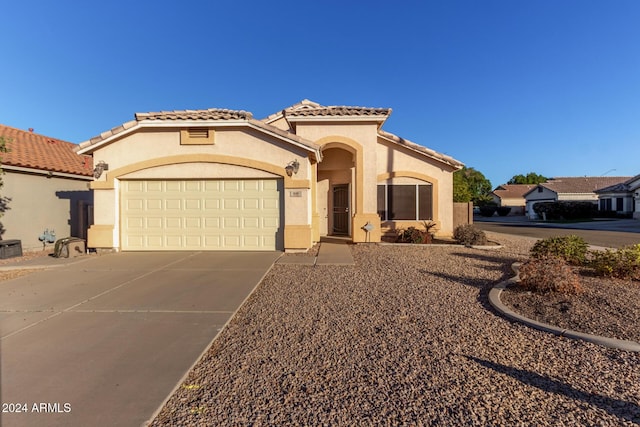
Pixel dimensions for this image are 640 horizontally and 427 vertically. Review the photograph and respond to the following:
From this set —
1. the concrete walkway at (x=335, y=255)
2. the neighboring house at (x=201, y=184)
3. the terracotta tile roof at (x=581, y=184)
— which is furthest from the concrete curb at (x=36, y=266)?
the terracotta tile roof at (x=581, y=184)

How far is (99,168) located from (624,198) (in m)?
48.4

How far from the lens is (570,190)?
44.3m

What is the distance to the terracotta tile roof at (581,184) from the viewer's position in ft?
146

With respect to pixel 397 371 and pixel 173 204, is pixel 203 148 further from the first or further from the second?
pixel 397 371

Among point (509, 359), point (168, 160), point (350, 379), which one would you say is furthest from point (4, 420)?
point (168, 160)

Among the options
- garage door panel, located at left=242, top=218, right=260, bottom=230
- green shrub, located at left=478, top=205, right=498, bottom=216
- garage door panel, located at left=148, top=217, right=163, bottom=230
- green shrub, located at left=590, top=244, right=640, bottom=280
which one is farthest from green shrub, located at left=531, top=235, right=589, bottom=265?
green shrub, located at left=478, top=205, right=498, bottom=216

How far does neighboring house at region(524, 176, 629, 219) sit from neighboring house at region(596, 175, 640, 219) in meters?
4.30

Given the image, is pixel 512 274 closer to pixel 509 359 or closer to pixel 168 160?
pixel 509 359

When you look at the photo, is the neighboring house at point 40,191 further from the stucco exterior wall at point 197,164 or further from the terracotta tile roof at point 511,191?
the terracotta tile roof at point 511,191

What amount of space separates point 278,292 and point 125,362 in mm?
2910

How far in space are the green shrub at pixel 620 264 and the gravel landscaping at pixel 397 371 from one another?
3009 mm

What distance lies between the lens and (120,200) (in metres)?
10.8

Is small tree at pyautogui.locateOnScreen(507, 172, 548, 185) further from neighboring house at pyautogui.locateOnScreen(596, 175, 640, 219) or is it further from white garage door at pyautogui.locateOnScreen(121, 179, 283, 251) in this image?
white garage door at pyautogui.locateOnScreen(121, 179, 283, 251)

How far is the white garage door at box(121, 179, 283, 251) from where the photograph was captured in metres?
10.7
